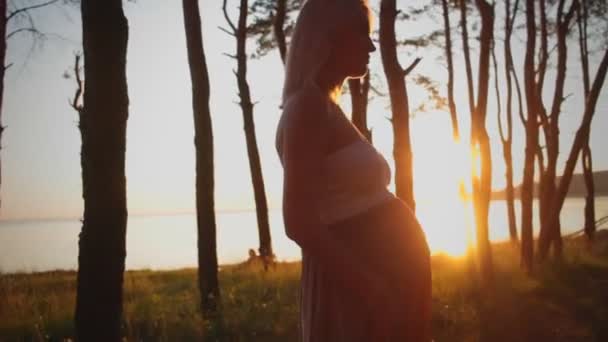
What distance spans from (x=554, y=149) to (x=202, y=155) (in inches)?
329

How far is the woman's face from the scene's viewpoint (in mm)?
1528

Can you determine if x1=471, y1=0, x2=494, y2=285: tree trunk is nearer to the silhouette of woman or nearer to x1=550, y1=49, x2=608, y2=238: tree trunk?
x1=550, y1=49, x2=608, y2=238: tree trunk

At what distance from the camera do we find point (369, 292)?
1.38 metres

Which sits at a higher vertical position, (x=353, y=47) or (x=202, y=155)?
(x=202, y=155)

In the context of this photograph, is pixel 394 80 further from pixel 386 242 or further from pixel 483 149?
pixel 386 242

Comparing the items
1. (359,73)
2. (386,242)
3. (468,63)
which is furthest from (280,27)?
(386,242)

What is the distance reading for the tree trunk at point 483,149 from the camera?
947 cm

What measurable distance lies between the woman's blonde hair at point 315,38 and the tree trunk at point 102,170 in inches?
102

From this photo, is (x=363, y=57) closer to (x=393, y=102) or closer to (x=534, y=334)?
(x=534, y=334)

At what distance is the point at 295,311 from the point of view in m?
6.84

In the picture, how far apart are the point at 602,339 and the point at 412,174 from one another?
3.73 m

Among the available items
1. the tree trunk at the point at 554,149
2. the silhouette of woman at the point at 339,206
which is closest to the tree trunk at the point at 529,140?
the tree trunk at the point at 554,149

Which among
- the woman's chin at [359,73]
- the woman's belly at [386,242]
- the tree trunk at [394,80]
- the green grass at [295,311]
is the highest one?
the tree trunk at [394,80]

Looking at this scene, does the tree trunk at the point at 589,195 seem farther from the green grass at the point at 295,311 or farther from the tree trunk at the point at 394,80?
the tree trunk at the point at 394,80
